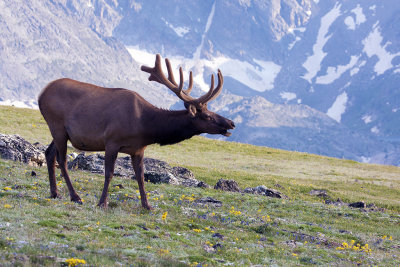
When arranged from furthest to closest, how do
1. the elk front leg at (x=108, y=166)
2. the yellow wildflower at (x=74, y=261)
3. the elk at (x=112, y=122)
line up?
the elk at (x=112, y=122), the elk front leg at (x=108, y=166), the yellow wildflower at (x=74, y=261)

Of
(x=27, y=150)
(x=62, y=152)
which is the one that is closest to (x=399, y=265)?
(x=62, y=152)

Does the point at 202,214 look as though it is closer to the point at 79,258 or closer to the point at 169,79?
the point at 169,79

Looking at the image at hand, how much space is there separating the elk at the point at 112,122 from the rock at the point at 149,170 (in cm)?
1071

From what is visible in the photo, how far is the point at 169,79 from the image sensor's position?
20062 millimetres

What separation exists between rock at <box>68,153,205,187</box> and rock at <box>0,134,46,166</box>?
2015 mm

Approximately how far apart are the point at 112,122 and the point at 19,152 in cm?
1299

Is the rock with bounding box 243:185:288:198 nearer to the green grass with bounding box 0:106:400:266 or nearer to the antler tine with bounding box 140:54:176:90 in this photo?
the green grass with bounding box 0:106:400:266

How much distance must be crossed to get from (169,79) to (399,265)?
10.3m

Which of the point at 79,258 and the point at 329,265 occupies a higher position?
the point at 329,265

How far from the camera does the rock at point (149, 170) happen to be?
29.6 meters

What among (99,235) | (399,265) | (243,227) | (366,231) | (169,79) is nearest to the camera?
(99,235)

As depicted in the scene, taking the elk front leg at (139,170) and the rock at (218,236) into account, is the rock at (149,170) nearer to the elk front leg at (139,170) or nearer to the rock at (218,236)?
the elk front leg at (139,170)

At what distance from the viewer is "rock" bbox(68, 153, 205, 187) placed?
29.6m

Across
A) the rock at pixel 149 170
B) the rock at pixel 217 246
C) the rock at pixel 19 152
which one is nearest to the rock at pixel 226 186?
the rock at pixel 149 170
